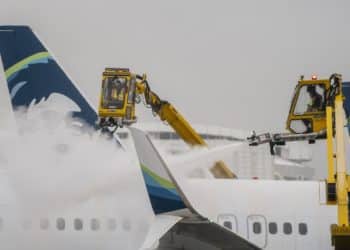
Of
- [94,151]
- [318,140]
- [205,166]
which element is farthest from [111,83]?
[318,140]

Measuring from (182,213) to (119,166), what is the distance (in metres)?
4.61

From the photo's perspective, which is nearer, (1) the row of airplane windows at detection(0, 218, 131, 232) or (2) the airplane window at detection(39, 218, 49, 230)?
(1) the row of airplane windows at detection(0, 218, 131, 232)

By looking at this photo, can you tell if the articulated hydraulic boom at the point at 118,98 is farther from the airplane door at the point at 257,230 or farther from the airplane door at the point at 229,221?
the airplane door at the point at 257,230

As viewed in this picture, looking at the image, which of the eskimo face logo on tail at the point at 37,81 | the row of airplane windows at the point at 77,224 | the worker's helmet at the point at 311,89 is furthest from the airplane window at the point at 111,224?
the eskimo face logo on tail at the point at 37,81

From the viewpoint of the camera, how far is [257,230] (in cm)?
2797

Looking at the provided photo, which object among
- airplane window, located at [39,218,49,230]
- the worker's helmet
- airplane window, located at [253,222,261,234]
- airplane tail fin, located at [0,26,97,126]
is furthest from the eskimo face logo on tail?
the worker's helmet

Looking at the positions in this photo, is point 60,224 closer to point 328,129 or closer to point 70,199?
point 70,199

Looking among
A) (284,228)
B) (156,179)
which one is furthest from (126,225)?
(156,179)

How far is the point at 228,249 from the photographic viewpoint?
24.2 metres

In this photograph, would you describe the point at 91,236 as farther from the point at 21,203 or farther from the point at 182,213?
the point at 182,213

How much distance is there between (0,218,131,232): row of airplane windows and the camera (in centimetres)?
2759

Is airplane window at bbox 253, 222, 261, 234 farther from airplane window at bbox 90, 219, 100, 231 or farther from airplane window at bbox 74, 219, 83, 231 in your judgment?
airplane window at bbox 74, 219, 83, 231

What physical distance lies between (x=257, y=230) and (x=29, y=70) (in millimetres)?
10998

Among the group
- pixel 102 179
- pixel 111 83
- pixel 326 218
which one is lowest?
pixel 326 218
